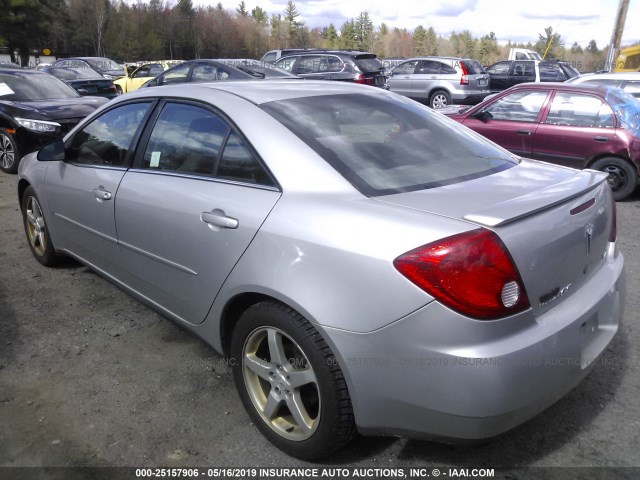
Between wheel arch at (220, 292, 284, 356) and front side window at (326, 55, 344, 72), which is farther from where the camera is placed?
front side window at (326, 55, 344, 72)

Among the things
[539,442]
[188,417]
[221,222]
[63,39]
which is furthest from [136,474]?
[63,39]

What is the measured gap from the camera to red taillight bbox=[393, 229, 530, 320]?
1.85 metres

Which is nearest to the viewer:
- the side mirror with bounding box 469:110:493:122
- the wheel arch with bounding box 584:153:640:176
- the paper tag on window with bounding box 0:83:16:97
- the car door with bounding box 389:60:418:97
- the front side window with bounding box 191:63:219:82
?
the wheel arch with bounding box 584:153:640:176

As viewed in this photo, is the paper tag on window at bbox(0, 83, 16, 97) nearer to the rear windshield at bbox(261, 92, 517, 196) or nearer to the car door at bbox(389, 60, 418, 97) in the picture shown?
the rear windshield at bbox(261, 92, 517, 196)

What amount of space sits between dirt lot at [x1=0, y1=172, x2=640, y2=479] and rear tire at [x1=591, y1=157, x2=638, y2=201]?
3.67 meters

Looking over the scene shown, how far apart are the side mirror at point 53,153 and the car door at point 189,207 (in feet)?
3.13

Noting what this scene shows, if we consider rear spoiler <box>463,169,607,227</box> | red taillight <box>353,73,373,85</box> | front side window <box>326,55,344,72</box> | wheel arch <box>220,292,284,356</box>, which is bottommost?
wheel arch <box>220,292,284,356</box>

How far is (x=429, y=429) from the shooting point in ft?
6.46

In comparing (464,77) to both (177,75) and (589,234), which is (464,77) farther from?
(589,234)

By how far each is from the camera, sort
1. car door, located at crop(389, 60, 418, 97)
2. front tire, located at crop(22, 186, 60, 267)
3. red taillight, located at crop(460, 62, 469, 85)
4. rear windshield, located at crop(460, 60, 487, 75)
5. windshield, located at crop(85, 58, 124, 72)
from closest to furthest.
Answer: front tire, located at crop(22, 186, 60, 267) → red taillight, located at crop(460, 62, 469, 85) → rear windshield, located at crop(460, 60, 487, 75) → car door, located at crop(389, 60, 418, 97) → windshield, located at crop(85, 58, 124, 72)

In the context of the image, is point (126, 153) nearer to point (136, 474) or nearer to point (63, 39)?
point (136, 474)

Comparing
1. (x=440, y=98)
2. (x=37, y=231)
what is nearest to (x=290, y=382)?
(x=37, y=231)

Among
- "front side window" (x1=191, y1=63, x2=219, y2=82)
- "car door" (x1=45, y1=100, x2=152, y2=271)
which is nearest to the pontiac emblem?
"car door" (x1=45, y1=100, x2=152, y2=271)

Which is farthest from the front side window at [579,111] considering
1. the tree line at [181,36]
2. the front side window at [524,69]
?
the tree line at [181,36]
